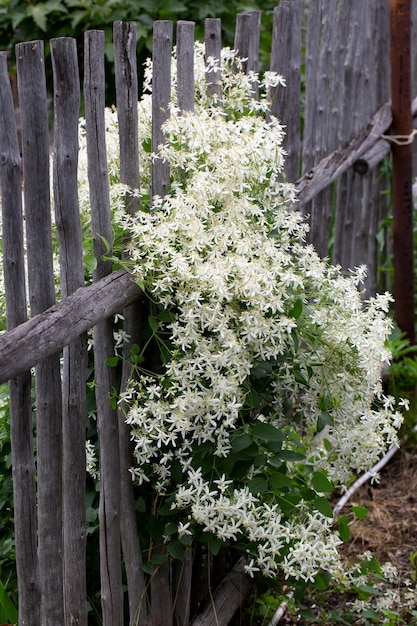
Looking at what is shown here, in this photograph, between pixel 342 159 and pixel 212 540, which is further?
pixel 342 159

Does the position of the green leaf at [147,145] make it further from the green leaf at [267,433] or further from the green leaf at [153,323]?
the green leaf at [267,433]

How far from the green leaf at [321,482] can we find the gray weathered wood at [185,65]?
1.05 meters

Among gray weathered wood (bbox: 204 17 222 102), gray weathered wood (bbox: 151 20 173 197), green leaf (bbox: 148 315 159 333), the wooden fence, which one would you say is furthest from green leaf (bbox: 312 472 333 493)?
gray weathered wood (bbox: 204 17 222 102)

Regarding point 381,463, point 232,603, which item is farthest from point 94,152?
point 381,463

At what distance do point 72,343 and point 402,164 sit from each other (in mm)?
2569

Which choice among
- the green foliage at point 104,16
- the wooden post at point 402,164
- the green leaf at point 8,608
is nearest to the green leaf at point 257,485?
the green leaf at point 8,608

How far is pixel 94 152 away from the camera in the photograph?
1967 millimetres

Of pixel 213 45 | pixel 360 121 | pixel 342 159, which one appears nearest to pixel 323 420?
pixel 213 45

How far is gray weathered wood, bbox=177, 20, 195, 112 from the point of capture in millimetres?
2182

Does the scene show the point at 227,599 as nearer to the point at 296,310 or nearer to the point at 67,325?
the point at 296,310

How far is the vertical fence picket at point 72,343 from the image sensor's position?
1.83 meters

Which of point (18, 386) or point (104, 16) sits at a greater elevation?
point (104, 16)

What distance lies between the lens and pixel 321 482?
7.29 feet

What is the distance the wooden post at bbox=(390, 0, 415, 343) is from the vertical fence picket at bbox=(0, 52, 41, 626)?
2.57m
